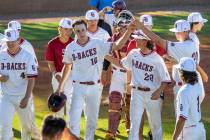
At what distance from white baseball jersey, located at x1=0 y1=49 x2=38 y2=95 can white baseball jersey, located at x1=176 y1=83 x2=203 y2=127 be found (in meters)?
2.40

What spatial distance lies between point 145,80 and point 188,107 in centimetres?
152

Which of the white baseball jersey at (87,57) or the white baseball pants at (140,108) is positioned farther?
the white baseball jersey at (87,57)

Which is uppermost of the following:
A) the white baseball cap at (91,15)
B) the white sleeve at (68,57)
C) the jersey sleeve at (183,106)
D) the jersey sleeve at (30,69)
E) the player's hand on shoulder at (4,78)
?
the white baseball cap at (91,15)

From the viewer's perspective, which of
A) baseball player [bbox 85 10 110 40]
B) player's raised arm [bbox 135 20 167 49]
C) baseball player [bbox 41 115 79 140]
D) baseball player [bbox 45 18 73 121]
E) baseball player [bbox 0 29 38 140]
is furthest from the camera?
baseball player [bbox 85 10 110 40]

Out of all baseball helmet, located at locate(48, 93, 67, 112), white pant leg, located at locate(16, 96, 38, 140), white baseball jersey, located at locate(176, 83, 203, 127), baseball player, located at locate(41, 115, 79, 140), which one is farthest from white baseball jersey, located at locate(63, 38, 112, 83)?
baseball player, located at locate(41, 115, 79, 140)

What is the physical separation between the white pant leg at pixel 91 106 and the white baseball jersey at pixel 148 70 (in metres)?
0.56

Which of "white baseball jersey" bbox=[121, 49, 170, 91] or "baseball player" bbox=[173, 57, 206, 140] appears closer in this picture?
"baseball player" bbox=[173, 57, 206, 140]

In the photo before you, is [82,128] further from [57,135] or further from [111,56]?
[57,135]

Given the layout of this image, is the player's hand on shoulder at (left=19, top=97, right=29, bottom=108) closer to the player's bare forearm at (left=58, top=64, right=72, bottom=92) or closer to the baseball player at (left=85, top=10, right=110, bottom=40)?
the player's bare forearm at (left=58, top=64, right=72, bottom=92)

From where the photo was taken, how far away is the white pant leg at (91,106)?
8.58m

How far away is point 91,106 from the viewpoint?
8.67 metres

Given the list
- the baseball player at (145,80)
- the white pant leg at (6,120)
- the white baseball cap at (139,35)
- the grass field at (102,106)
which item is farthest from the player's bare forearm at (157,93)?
the white pant leg at (6,120)

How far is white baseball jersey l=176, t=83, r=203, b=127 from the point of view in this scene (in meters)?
6.91

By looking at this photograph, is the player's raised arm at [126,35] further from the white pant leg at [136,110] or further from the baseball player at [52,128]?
the baseball player at [52,128]
